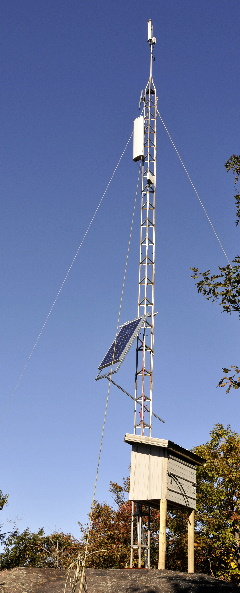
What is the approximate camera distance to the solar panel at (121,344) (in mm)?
22578

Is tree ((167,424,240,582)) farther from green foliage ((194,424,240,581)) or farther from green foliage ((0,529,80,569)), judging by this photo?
green foliage ((0,529,80,569))

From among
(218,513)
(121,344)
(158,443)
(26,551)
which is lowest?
(26,551)

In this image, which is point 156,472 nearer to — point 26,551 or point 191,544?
point 191,544

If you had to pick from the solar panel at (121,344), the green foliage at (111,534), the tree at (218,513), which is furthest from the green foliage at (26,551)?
the solar panel at (121,344)

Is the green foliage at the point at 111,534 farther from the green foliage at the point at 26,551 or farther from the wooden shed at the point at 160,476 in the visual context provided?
the wooden shed at the point at 160,476

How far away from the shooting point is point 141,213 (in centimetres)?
3164

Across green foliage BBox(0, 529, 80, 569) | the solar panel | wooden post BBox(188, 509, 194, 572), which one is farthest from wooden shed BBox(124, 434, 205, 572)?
green foliage BBox(0, 529, 80, 569)

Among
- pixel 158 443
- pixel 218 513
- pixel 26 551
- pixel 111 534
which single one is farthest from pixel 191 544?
pixel 26 551

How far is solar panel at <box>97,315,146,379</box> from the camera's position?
74.1ft

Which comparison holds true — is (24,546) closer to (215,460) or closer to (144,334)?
(215,460)

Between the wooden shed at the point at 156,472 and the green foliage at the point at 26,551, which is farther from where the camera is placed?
the green foliage at the point at 26,551

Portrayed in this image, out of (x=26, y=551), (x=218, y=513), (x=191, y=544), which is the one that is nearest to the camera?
(x=191, y=544)

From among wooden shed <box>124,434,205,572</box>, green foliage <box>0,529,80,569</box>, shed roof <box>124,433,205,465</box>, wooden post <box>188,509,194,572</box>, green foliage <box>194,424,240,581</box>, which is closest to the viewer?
wooden shed <box>124,434,205,572</box>

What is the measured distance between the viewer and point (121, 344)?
23.3 metres
